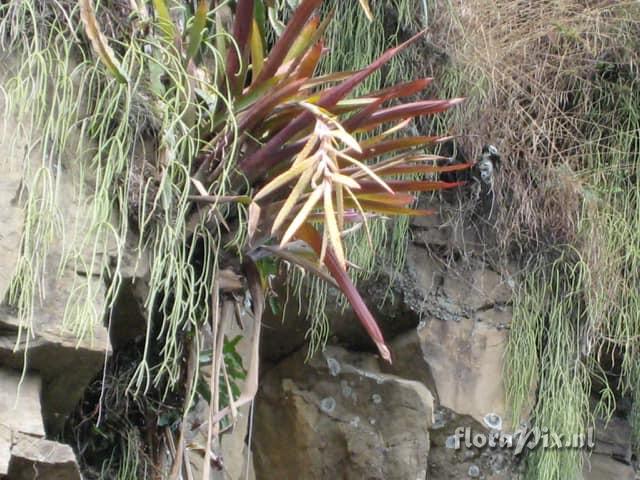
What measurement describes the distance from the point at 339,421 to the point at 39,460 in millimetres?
1563

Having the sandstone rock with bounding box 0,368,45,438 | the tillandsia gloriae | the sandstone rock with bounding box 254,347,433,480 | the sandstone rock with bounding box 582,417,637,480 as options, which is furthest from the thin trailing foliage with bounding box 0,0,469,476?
the sandstone rock with bounding box 582,417,637,480

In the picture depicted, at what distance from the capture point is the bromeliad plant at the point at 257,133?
9.05ft

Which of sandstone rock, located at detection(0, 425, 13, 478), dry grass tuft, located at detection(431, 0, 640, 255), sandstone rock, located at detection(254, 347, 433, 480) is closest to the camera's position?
sandstone rock, located at detection(0, 425, 13, 478)

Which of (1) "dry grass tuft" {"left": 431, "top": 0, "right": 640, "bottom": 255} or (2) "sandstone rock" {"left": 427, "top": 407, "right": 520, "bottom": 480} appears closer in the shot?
(2) "sandstone rock" {"left": 427, "top": 407, "right": 520, "bottom": 480}

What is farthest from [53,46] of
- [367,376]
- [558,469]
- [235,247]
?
[558,469]

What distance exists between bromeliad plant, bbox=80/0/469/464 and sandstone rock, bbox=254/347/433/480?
1.02 metres

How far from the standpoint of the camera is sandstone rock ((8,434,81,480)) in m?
2.46

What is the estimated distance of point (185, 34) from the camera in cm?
296

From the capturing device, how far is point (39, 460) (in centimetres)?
248

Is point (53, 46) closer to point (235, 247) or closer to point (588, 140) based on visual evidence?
point (235, 247)

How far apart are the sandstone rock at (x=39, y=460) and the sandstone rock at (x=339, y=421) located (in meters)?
1.43

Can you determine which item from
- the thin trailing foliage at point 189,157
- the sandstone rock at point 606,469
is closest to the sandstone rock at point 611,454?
the sandstone rock at point 606,469

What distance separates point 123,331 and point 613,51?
230 centimetres

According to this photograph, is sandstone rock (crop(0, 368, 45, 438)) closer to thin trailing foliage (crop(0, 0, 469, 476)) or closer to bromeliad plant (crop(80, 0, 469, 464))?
thin trailing foliage (crop(0, 0, 469, 476))
